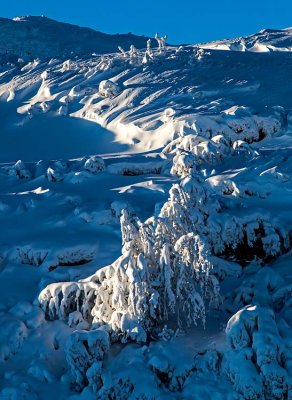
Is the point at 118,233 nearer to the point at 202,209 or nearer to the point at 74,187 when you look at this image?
the point at 202,209

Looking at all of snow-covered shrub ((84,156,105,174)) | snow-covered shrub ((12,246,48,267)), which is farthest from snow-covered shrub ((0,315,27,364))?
snow-covered shrub ((84,156,105,174))

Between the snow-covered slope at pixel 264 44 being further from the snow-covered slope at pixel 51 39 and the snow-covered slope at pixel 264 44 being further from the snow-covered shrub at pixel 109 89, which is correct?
the snow-covered shrub at pixel 109 89

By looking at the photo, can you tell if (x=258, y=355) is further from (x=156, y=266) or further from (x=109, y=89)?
(x=109, y=89)

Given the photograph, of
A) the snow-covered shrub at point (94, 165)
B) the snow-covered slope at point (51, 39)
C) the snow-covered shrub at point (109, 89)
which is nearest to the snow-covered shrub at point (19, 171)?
the snow-covered shrub at point (94, 165)

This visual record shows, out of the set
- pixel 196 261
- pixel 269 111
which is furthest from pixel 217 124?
pixel 196 261

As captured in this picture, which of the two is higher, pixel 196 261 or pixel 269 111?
pixel 269 111

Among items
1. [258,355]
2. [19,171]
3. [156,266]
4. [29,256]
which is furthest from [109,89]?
[258,355]
